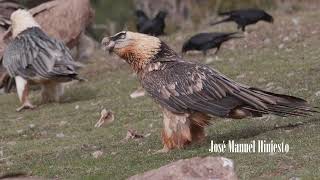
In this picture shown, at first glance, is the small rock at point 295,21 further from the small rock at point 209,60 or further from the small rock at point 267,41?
the small rock at point 209,60

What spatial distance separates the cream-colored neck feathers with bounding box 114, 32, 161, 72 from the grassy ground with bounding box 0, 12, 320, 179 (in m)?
1.07

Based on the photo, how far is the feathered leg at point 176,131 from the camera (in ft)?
30.4

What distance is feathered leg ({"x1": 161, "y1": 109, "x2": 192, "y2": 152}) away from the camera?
9.27 m

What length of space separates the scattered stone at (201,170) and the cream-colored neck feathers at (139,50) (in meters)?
2.29

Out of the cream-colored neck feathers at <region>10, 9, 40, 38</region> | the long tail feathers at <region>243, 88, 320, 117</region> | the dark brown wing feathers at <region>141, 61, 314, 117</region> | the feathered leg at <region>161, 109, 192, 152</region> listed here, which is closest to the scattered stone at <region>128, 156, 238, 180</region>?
the dark brown wing feathers at <region>141, 61, 314, 117</region>

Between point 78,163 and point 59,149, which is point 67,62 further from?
point 78,163

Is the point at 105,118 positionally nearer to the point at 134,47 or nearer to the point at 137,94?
the point at 137,94

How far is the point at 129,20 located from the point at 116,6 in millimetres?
1864

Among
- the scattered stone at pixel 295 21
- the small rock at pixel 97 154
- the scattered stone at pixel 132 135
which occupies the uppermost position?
the scattered stone at pixel 295 21

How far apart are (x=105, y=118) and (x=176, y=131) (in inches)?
148

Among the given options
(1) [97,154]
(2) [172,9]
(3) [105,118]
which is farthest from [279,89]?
(2) [172,9]

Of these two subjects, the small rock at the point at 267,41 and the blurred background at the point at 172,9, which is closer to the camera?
the small rock at the point at 267,41

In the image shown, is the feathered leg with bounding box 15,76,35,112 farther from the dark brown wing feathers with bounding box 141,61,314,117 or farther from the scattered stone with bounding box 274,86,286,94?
the dark brown wing feathers with bounding box 141,61,314,117

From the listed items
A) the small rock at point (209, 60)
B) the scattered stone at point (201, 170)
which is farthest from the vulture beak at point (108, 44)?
the small rock at point (209, 60)
